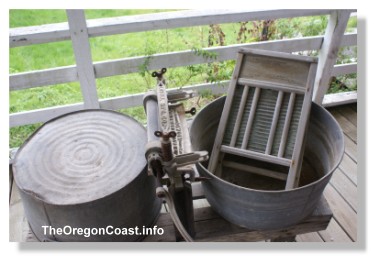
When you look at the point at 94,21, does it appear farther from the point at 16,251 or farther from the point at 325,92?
the point at 325,92

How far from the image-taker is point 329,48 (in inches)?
97.3

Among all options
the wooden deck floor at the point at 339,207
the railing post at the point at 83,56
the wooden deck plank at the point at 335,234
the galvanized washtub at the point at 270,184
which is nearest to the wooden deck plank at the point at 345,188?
the wooden deck floor at the point at 339,207

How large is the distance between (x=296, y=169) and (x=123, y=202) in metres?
0.71

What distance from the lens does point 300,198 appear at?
4.46ft

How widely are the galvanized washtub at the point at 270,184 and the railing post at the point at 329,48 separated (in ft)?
3.13

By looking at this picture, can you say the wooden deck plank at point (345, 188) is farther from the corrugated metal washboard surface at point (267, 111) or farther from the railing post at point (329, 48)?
the corrugated metal washboard surface at point (267, 111)

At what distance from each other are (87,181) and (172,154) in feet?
1.25

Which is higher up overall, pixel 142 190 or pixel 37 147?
pixel 37 147

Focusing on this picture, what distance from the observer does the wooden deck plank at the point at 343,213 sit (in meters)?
2.06

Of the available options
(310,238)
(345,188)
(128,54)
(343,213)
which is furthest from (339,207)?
(128,54)

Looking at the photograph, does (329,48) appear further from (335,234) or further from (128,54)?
(128,54)

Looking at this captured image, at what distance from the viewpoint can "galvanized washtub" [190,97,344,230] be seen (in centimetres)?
133

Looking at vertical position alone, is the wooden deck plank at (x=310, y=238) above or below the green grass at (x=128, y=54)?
below

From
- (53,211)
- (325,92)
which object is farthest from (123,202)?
(325,92)
